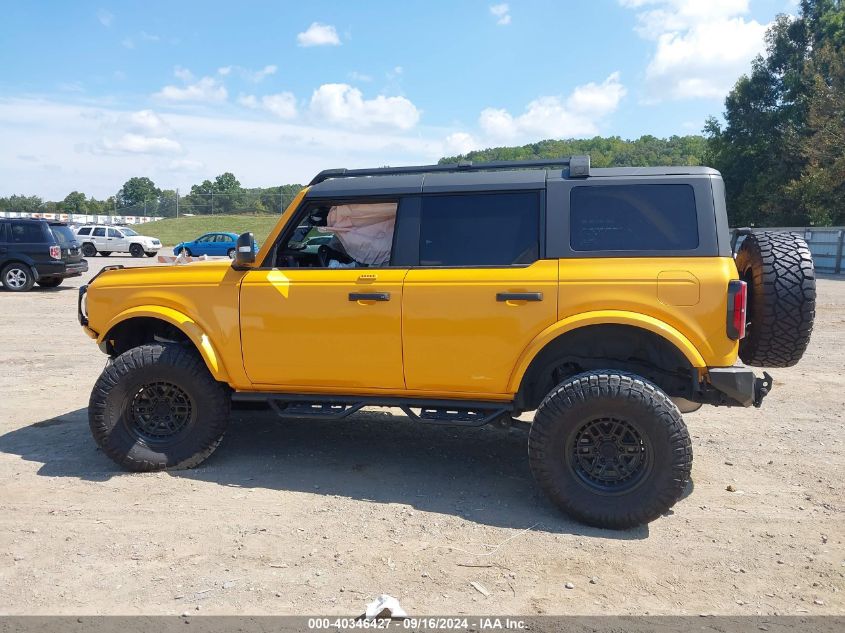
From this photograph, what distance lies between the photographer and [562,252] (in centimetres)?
430

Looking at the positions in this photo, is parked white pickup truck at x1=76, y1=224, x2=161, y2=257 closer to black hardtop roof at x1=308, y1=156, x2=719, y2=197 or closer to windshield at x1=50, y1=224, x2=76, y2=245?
windshield at x1=50, y1=224, x2=76, y2=245

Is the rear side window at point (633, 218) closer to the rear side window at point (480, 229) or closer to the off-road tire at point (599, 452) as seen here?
the rear side window at point (480, 229)

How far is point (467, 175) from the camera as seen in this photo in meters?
4.63

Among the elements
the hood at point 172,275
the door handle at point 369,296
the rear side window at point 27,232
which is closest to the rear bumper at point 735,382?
the door handle at point 369,296

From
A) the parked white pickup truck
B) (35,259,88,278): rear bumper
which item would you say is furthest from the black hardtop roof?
the parked white pickup truck

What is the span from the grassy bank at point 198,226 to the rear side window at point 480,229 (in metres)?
43.9

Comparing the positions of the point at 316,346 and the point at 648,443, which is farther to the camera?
the point at 316,346

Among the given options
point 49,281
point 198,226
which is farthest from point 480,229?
point 198,226

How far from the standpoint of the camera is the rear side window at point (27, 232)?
16281mm

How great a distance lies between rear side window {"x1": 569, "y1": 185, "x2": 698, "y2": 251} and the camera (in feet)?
13.6

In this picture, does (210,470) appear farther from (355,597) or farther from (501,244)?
(501,244)

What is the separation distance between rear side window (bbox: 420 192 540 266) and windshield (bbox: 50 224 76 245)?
14.9 metres

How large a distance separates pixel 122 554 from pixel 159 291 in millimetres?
Answer: 1952

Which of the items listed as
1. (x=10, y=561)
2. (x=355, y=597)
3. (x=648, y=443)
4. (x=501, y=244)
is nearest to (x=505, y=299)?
(x=501, y=244)
